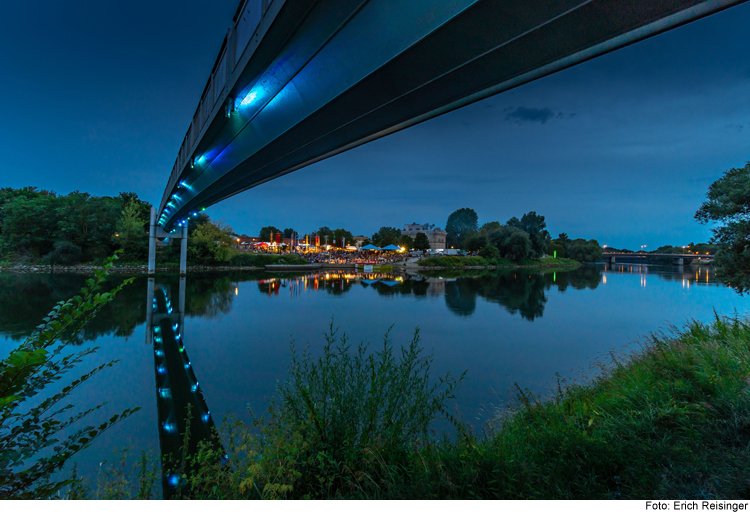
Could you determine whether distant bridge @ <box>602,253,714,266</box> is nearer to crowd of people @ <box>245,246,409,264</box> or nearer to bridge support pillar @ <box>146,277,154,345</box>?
crowd of people @ <box>245,246,409,264</box>

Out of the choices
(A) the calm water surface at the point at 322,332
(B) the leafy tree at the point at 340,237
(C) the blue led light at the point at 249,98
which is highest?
(B) the leafy tree at the point at 340,237

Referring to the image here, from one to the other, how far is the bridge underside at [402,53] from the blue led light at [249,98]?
2 cm

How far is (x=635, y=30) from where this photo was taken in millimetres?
2951

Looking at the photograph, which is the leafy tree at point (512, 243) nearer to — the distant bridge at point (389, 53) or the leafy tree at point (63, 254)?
the distant bridge at point (389, 53)

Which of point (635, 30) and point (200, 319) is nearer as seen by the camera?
point (635, 30)

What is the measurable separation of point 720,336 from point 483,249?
6156 centimetres

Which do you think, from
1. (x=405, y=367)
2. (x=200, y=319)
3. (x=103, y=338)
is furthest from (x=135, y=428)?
(x=200, y=319)

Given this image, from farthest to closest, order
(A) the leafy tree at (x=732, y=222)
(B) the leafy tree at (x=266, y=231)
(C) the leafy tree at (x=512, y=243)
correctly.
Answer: (B) the leafy tree at (x=266, y=231) → (C) the leafy tree at (x=512, y=243) → (A) the leafy tree at (x=732, y=222)

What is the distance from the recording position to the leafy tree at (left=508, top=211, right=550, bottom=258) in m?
66.7

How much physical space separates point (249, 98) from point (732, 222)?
44.0ft

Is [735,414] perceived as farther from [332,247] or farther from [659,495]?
[332,247]

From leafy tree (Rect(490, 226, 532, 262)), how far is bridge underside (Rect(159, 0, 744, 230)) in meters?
62.9

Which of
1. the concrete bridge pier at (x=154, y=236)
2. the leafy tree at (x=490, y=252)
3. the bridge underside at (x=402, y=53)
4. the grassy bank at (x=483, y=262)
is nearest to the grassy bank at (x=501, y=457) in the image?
the bridge underside at (x=402, y=53)

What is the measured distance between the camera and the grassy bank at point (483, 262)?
59.8m
